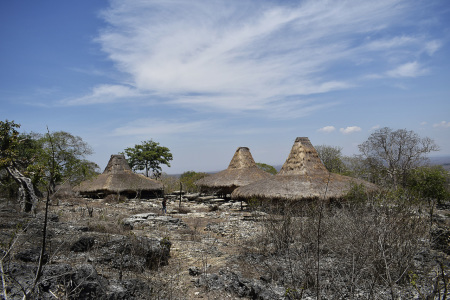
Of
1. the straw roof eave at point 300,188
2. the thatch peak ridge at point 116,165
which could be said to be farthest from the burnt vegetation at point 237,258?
the thatch peak ridge at point 116,165

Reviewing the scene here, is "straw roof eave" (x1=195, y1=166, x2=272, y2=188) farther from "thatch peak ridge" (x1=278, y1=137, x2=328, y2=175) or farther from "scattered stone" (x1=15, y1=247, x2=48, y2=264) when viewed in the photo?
"scattered stone" (x1=15, y1=247, x2=48, y2=264)

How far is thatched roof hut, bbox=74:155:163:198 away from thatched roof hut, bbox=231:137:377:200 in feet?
28.2

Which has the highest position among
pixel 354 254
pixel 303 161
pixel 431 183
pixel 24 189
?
pixel 303 161

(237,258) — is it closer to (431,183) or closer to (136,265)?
(136,265)

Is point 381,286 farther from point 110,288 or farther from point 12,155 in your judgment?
point 12,155

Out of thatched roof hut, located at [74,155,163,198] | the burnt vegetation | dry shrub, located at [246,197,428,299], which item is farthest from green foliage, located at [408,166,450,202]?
thatched roof hut, located at [74,155,163,198]

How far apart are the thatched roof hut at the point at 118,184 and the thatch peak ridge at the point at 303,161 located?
9.78 metres

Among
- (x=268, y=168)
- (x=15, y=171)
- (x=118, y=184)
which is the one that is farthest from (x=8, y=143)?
(x=268, y=168)

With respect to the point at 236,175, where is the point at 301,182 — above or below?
below

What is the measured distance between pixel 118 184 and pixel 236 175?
7647 millimetres

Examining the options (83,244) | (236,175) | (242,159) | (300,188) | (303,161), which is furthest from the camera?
(242,159)

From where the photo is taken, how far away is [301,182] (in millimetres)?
12422

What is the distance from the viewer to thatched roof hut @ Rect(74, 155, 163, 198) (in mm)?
19594

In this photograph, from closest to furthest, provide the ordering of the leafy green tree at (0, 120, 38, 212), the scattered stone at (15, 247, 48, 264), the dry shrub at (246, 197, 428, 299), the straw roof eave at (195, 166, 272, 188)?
the dry shrub at (246, 197, 428, 299) → the scattered stone at (15, 247, 48, 264) → the leafy green tree at (0, 120, 38, 212) → the straw roof eave at (195, 166, 272, 188)
